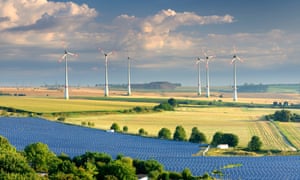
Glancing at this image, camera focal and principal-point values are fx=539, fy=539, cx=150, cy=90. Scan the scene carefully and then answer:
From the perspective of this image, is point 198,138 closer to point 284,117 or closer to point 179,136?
point 179,136

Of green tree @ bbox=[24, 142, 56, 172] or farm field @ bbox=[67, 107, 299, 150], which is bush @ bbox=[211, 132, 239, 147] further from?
green tree @ bbox=[24, 142, 56, 172]

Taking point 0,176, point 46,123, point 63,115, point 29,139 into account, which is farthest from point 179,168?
point 63,115

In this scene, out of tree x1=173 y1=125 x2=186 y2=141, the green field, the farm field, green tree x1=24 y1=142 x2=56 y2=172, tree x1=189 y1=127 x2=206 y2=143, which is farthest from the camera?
the green field

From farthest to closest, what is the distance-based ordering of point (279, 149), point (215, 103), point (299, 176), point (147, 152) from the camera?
point (215, 103) → point (279, 149) → point (147, 152) → point (299, 176)

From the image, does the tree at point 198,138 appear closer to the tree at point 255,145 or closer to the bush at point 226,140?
the bush at point 226,140

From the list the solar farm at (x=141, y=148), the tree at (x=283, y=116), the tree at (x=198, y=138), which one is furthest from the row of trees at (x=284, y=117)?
the solar farm at (x=141, y=148)

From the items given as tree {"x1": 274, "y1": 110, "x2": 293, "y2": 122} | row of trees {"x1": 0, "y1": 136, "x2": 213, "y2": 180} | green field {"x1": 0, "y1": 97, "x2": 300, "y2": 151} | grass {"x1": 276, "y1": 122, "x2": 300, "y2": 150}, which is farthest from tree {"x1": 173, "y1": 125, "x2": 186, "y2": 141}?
tree {"x1": 274, "y1": 110, "x2": 293, "y2": 122}

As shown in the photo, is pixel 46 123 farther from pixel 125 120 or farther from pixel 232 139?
pixel 232 139

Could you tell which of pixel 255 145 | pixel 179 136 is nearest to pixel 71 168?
pixel 255 145
